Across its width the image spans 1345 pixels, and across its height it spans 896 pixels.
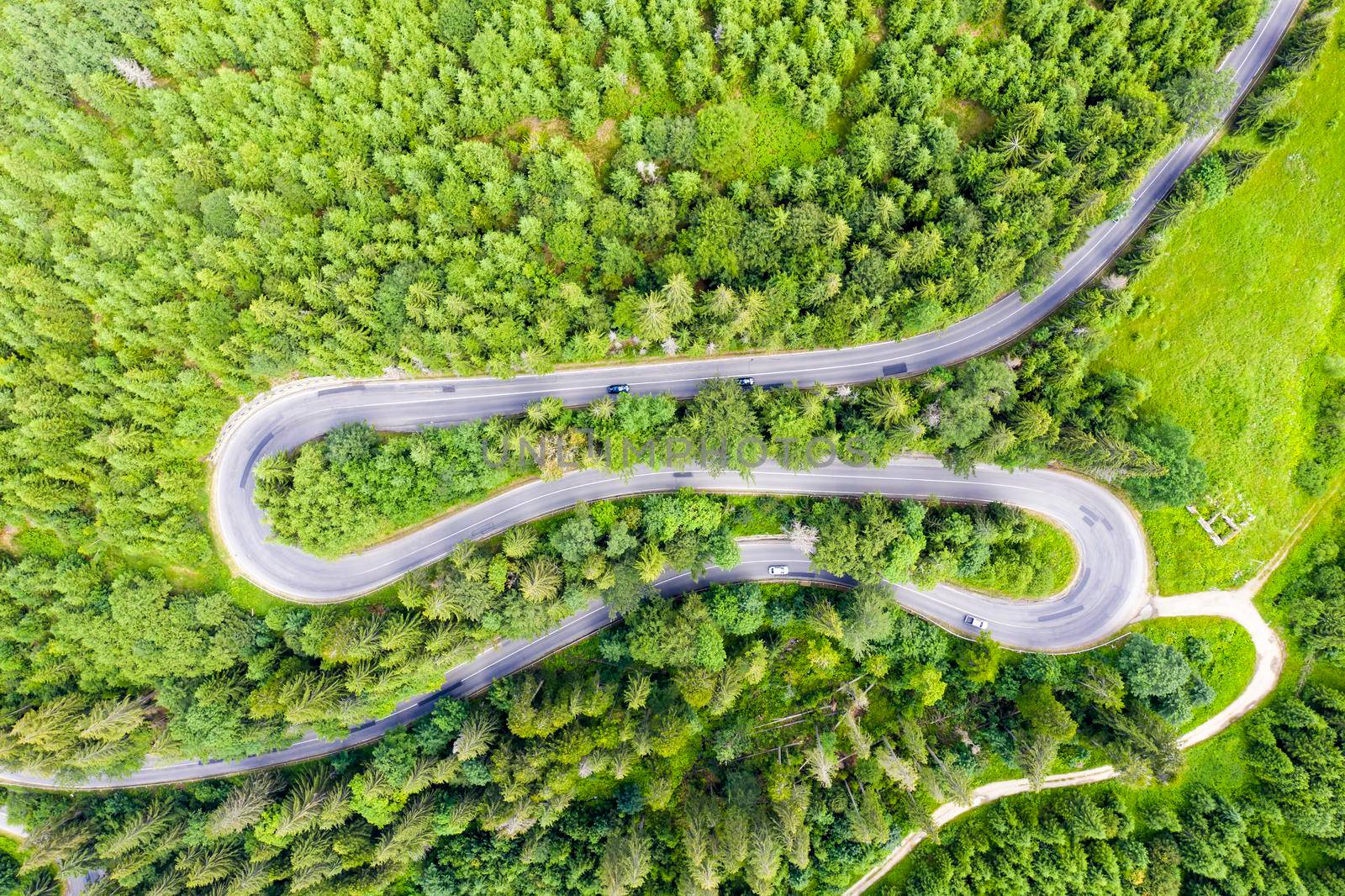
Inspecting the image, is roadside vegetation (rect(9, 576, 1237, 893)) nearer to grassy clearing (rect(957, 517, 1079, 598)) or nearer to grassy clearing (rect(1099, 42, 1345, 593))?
grassy clearing (rect(957, 517, 1079, 598))

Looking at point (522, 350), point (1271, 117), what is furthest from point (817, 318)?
point (1271, 117)

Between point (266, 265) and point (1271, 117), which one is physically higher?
point (266, 265)

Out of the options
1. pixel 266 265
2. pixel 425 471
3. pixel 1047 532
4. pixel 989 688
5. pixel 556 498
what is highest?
pixel 266 265

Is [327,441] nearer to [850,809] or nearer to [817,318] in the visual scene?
[817,318]

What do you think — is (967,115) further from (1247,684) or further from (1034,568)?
(1247,684)

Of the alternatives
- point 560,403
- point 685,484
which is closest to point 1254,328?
point 685,484
